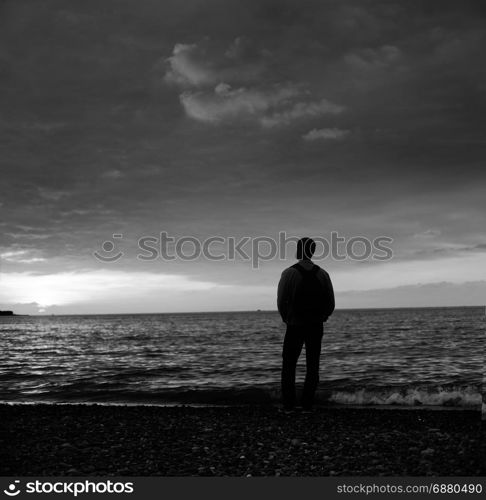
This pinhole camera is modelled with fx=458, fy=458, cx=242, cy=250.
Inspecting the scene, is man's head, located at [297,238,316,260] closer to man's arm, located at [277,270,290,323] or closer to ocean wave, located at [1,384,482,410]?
man's arm, located at [277,270,290,323]

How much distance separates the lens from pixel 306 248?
855 centimetres

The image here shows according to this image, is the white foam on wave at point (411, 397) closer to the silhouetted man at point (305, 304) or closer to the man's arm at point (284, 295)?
the silhouetted man at point (305, 304)

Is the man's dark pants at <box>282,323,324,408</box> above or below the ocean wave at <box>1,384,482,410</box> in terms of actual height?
above

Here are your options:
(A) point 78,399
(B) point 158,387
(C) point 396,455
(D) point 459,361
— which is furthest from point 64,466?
(D) point 459,361

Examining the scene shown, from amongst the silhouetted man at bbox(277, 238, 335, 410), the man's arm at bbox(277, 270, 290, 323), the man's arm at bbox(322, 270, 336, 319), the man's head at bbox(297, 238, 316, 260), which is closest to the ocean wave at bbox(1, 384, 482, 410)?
the silhouetted man at bbox(277, 238, 335, 410)

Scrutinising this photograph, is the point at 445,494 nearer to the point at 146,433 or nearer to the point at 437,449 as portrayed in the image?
the point at 437,449

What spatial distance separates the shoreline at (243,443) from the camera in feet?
17.5

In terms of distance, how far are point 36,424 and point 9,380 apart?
1061cm

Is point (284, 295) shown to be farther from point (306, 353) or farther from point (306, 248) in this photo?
point (306, 353)

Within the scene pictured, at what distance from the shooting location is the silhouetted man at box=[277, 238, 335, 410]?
27.5 ft

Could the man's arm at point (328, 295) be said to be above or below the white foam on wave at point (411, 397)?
above

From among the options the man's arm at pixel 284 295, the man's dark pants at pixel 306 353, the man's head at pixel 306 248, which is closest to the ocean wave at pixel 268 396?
the man's dark pants at pixel 306 353

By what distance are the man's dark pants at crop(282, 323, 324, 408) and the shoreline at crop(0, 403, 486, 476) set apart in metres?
0.48

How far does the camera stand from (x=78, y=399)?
13172 mm
